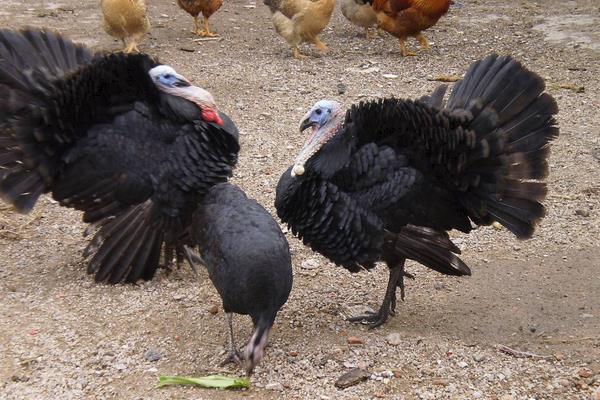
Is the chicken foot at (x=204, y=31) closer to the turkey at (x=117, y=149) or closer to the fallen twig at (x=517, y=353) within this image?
the turkey at (x=117, y=149)

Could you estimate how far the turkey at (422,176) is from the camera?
13.7 feet

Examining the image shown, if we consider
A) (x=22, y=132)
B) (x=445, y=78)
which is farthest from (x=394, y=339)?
(x=445, y=78)

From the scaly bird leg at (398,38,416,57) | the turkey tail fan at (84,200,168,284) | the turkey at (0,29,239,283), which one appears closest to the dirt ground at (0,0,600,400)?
the turkey tail fan at (84,200,168,284)

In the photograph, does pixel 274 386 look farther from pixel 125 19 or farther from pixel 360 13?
pixel 360 13

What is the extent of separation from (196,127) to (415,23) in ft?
19.2

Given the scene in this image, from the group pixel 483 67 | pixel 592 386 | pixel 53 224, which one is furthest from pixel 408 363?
pixel 53 224

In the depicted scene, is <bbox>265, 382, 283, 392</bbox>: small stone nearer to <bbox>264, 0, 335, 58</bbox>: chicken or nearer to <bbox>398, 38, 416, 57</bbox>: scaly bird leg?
<bbox>264, 0, 335, 58</bbox>: chicken

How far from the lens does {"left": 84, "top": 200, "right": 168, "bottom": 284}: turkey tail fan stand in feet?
15.4

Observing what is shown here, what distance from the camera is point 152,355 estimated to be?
4051mm

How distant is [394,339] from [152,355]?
4.43 ft

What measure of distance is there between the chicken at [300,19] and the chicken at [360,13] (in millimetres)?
662

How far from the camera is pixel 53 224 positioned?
5602mm

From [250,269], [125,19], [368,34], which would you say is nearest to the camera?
[250,269]

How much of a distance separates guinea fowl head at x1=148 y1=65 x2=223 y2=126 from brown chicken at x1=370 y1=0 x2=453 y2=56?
5.63 meters
